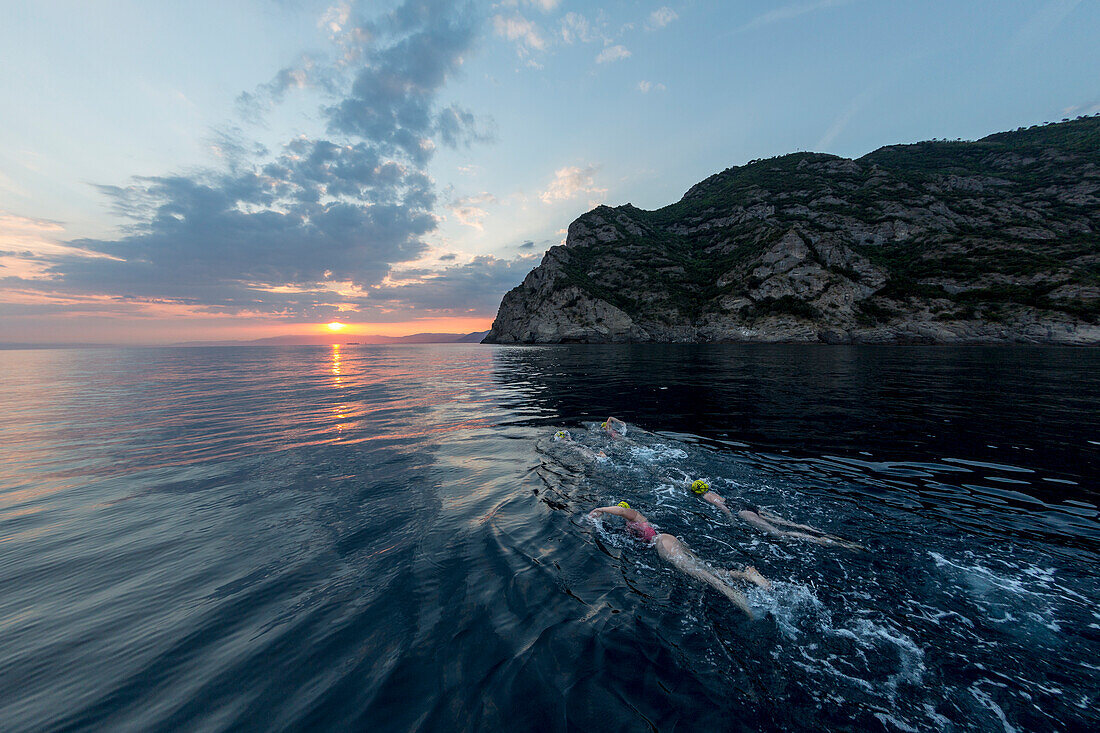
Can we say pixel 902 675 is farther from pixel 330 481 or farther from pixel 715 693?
pixel 330 481

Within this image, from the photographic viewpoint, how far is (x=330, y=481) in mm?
11305

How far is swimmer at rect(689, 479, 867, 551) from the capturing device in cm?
741

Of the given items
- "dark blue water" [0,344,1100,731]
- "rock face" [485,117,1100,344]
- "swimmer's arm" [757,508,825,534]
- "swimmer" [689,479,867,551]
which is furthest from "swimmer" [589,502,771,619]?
"rock face" [485,117,1100,344]

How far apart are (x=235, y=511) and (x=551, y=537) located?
8.25 m

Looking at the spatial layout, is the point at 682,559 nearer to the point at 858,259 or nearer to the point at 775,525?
the point at 775,525

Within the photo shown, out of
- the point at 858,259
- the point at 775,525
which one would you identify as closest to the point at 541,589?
the point at 775,525

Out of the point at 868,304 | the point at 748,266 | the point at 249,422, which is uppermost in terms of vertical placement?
the point at 748,266

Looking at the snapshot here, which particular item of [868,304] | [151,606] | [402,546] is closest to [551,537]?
[402,546]

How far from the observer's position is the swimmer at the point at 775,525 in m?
7.41

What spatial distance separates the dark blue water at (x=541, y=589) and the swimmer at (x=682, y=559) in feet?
0.78

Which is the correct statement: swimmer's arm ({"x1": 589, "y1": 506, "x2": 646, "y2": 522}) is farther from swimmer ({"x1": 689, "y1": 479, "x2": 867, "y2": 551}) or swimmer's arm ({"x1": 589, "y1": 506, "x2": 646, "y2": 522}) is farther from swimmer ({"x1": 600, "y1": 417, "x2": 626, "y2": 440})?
swimmer ({"x1": 600, "y1": 417, "x2": 626, "y2": 440})

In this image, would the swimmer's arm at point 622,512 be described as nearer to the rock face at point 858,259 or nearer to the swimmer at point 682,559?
the swimmer at point 682,559

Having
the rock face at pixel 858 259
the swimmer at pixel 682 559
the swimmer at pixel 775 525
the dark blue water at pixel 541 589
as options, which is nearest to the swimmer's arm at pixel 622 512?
the swimmer at pixel 682 559

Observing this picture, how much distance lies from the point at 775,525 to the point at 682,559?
9.15 feet
